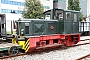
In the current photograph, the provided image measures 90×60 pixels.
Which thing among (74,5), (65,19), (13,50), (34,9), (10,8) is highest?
(74,5)

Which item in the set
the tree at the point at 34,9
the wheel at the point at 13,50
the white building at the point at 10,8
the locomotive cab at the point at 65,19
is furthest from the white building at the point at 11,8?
the wheel at the point at 13,50

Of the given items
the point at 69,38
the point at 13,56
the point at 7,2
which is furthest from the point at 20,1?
the point at 13,56

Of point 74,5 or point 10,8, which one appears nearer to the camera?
point 74,5

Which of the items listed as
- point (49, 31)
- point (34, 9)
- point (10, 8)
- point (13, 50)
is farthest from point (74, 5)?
point (13, 50)

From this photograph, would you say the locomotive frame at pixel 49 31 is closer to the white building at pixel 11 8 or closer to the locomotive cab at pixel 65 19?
the locomotive cab at pixel 65 19

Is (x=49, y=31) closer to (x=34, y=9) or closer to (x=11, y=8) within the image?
(x=34, y=9)

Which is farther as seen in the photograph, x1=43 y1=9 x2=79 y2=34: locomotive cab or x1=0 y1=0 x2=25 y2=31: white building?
x1=0 y1=0 x2=25 y2=31: white building

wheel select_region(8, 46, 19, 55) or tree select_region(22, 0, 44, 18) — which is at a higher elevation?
tree select_region(22, 0, 44, 18)

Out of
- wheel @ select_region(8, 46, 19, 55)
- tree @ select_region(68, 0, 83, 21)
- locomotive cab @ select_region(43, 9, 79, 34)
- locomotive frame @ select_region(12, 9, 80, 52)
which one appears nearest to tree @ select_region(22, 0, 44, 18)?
locomotive frame @ select_region(12, 9, 80, 52)

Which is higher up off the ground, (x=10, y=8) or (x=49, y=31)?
(x=10, y=8)

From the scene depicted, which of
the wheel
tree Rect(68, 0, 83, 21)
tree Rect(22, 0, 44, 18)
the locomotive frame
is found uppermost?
tree Rect(68, 0, 83, 21)

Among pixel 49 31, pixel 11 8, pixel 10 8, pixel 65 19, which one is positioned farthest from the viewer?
pixel 11 8

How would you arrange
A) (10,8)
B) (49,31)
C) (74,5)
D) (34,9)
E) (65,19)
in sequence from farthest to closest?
(10,8) < (74,5) < (34,9) < (65,19) < (49,31)

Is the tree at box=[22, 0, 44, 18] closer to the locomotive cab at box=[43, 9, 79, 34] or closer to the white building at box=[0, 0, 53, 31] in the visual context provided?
the locomotive cab at box=[43, 9, 79, 34]
